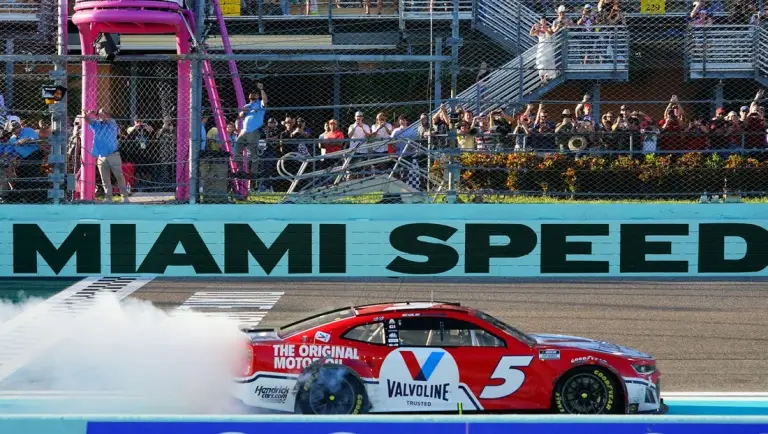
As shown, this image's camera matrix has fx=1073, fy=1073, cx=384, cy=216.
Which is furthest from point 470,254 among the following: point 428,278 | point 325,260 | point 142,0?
point 142,0

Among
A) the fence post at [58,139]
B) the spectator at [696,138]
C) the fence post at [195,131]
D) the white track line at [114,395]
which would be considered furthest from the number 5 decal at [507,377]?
the spectator at [696,138]

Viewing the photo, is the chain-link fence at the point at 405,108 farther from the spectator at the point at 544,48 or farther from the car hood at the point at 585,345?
the car hood at the point at 585,345

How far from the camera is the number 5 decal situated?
756 cm

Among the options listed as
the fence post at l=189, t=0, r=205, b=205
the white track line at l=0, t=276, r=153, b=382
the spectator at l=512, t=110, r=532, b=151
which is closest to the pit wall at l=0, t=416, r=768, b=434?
the white track line at l=0, t=276, r=153, b=382

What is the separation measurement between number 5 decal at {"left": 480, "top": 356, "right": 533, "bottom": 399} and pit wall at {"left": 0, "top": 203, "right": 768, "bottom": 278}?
473 centimetres

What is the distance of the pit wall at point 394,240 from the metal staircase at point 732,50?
339 inches

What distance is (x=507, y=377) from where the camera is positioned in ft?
24.9

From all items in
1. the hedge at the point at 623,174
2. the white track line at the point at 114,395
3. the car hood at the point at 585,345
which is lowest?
the white track line at the point at 114,395

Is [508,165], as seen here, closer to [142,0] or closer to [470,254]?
[470,254]

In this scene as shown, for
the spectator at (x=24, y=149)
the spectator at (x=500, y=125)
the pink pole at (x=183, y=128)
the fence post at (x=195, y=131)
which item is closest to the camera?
the fence post at (x=195, y=131)

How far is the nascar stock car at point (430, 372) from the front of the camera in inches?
296

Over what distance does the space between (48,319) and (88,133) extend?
392cm

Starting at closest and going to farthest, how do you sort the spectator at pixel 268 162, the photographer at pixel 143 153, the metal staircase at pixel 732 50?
1. the spectator at pixel 268 162
2. the photographer at pixel 143 153
3. the metal staircase at pixel 732 50

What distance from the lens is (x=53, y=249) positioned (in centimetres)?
1230
